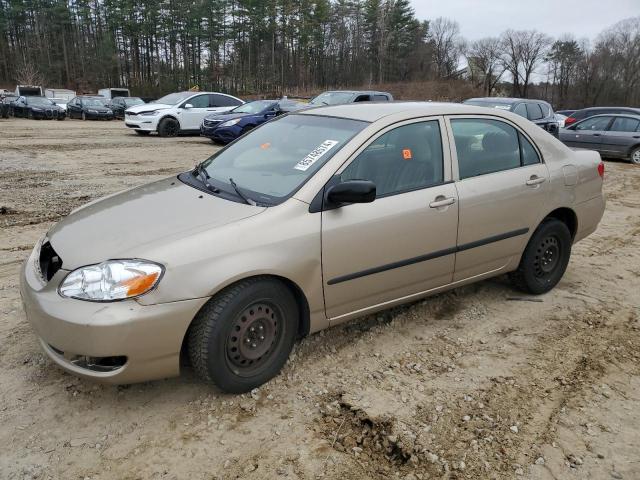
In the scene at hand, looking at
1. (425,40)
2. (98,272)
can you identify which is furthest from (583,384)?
(425,40)

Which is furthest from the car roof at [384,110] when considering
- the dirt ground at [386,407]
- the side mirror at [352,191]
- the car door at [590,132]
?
the car door at [590,132]

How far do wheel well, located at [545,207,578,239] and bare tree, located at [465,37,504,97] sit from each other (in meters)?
76.7

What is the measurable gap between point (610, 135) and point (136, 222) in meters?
15.1

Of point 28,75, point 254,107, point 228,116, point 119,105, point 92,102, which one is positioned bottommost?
point 228,116

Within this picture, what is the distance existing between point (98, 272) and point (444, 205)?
2226 millimetres

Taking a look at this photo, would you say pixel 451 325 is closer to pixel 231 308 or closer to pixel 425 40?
pixel 231 308

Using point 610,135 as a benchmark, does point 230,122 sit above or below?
above

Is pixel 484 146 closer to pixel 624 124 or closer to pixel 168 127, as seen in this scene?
pixel 624 124

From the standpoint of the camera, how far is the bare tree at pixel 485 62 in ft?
254

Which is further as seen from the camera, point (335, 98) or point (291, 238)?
point (335, 98)

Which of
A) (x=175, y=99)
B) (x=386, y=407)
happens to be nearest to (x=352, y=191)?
(x=386, y=407)

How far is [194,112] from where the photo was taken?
56.9 feet

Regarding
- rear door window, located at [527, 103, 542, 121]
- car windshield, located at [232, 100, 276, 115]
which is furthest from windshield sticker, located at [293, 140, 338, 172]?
car windshield, located at [232, 100, 276, 115]

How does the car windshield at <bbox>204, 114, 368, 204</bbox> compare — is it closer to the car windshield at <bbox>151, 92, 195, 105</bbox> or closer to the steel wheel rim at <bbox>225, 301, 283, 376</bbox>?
the steel wheel rim at <bbox>225, 301, 283, 376</bbox>
